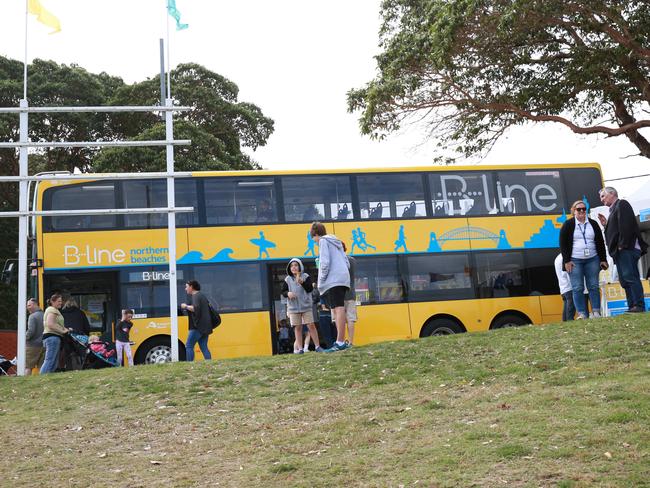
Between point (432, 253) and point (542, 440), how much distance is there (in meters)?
10.6

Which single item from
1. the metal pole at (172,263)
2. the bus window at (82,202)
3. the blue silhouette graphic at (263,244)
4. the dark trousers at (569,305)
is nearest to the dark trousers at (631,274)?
the dark trousers at (569,305)

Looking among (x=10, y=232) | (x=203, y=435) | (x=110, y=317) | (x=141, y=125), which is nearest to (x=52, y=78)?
(x=141, y=125)

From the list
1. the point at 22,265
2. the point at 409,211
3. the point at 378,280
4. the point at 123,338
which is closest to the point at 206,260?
the point at 123,338

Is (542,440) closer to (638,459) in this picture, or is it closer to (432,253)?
(638,459)

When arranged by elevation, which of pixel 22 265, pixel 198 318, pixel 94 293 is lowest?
pixel 198 318

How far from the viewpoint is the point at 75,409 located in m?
8.52

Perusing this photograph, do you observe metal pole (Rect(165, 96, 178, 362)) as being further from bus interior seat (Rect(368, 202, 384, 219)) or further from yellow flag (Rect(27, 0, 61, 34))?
bus interior seat (Rect(368, 202, 384, 219))

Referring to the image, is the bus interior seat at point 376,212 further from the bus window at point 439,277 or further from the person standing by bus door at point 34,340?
the person standing by bus door at point 34,340

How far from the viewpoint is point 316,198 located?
1578 cm

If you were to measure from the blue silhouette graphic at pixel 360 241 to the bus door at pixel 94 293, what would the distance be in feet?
14.6

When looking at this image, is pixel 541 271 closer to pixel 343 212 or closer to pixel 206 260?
pixel 343 212

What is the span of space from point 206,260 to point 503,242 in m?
5.84

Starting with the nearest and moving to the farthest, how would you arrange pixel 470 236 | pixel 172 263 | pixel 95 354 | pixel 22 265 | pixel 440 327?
pixel 22 265 < pixel 172 263 < pixel 95 354 < pixel 440 327 < pixel 470 236

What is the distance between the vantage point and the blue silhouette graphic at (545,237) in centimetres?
1645
